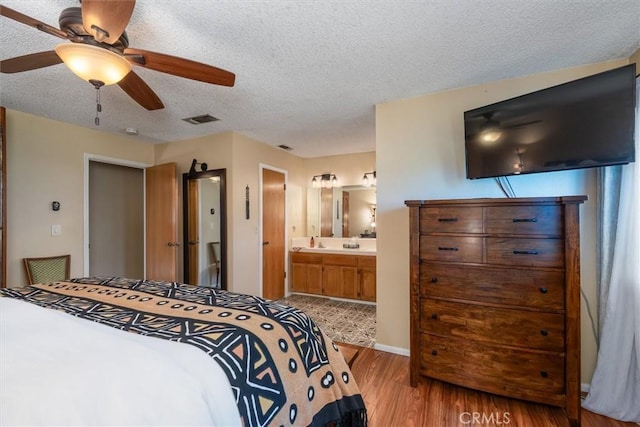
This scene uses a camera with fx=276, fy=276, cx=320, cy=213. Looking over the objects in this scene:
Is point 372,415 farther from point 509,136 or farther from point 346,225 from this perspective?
point 346,225

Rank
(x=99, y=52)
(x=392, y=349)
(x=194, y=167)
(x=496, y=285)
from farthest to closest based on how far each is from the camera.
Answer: (x=194, y=167) → (x=392, y=349) → (x=496, y=285) → (x=99, y=52)

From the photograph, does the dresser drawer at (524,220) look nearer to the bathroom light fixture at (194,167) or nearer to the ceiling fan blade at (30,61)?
the ceiling fan blade at (30,61)

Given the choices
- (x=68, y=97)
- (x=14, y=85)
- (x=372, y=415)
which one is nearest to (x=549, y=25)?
(x=372, y=415)

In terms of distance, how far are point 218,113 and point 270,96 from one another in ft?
2.38

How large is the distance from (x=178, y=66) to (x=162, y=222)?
275 centimetres

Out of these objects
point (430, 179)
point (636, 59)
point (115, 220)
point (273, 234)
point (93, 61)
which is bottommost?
point (273, 234)

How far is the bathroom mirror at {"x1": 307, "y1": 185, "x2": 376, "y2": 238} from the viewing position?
14.5 feet

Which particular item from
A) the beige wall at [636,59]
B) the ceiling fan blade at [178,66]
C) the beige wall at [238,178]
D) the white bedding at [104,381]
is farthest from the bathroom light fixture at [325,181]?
the white bedding at [104,381]

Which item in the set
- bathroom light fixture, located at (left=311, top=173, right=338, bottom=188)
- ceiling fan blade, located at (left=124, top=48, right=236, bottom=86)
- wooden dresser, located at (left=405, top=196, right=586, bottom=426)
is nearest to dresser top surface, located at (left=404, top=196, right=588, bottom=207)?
wooden dresser, located at (left=405, top=196, right=586, bottom=426)

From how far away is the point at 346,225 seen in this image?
4.62 metres

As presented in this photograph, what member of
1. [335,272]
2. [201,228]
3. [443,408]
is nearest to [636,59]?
[443,408]

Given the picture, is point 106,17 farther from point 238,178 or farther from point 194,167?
point 194,167

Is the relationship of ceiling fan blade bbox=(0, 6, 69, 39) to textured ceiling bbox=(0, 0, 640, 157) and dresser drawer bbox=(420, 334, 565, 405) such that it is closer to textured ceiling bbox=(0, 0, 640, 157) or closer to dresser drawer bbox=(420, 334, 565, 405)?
textured ceiling bbox=(0, 0, 640, 157)

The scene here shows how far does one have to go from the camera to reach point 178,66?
1.53m
